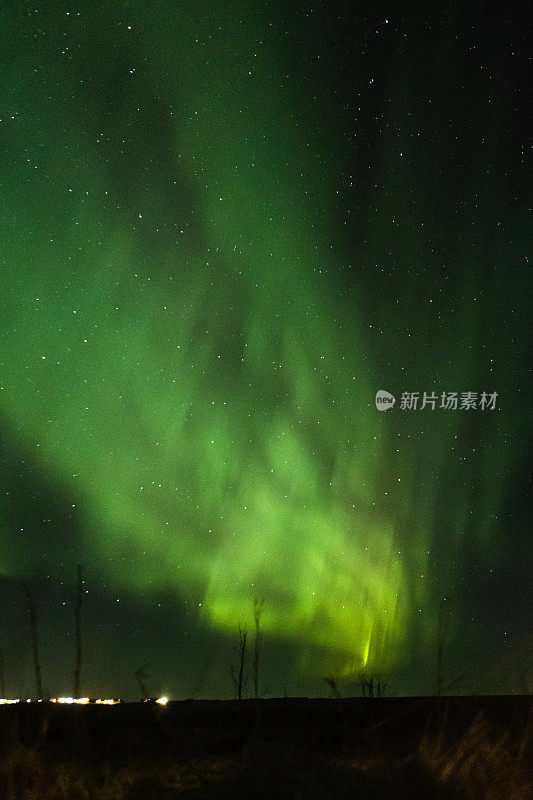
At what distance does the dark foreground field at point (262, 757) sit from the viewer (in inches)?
283

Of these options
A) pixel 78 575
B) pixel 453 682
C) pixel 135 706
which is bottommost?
pixel 135 706

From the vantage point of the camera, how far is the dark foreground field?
7.18 metres

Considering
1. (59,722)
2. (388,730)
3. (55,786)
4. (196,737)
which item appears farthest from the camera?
(59,722)

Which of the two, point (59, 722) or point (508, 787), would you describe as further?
point (59, 722)

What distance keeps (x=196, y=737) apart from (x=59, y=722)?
413 cm

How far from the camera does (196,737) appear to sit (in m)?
10.6

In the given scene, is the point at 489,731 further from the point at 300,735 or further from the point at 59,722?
the point at 59,722

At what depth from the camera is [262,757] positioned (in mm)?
7922

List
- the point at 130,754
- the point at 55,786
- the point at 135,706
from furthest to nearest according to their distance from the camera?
1. the point at 135,706
2. the point at 130,754
3. the point at 55,786

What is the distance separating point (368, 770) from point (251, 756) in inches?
51.0

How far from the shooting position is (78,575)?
269 inches

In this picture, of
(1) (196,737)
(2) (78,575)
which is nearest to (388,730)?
(1) (196,737)

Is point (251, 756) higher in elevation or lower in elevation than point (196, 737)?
higher

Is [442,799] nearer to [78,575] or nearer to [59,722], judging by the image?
[78,575]
